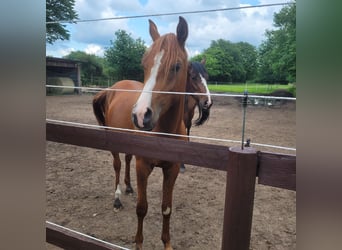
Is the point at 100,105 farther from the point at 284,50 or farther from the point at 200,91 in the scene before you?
the point at 284,50

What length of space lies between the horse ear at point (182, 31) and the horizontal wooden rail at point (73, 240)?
1.03 m

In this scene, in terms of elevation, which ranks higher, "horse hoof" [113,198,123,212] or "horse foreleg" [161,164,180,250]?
"horse foreleg" [161,164,180,250]

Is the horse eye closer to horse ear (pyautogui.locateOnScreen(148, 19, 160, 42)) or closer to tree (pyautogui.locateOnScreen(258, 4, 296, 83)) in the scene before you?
horse ear (pyautogui.locateOnScreen(148, 19, 160, 42))

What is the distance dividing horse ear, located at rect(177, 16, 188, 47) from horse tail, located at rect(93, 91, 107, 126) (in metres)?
1.50

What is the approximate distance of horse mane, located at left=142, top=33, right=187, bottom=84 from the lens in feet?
4.05

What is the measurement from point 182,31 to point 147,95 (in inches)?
17.0

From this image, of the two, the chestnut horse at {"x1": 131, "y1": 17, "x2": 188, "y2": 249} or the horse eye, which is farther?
the horse eye

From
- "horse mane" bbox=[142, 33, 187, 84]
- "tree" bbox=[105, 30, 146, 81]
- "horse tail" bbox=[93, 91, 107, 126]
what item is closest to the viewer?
"horse mane" bbox=[142, 33, 187, 84]

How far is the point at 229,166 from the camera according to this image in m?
0.80

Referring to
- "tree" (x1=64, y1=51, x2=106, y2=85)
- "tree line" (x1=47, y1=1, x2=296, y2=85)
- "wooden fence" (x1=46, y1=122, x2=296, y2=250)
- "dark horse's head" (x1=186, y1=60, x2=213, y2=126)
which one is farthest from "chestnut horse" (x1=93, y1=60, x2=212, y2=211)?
"tree" (x1=64, y1=51, x2=106, y2=85)

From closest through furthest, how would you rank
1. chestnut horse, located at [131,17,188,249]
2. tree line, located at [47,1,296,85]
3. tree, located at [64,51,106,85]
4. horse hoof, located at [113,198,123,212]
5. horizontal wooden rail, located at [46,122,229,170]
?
1. horizontal wooden rail, located at [46,122,229,170]
2. chestnut horse, located at [131,17,188,249]
3. tree line, located at [47,1,296,85]
4. horse hoof, located at [113,198,123,212]
5. tree, located at [64,51,106,85]
